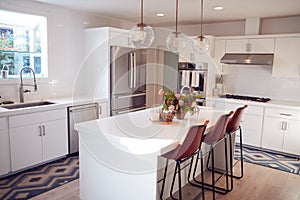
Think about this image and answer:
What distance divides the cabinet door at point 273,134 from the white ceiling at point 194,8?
6.24ft

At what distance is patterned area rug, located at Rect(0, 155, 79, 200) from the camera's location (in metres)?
2.91

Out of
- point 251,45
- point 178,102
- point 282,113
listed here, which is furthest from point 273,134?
point 178,102

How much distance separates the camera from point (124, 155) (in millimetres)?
2316

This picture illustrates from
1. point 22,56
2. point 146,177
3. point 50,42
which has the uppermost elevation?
point 50,42

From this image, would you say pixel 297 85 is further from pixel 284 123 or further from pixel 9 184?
pixel 9 184

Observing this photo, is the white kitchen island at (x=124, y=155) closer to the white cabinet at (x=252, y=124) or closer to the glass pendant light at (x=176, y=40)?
the glass pendant light at (x=176, y=40)

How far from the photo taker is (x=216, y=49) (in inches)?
209

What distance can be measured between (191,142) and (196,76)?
3322mm

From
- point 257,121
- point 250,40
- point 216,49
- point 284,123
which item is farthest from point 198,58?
point 284,123

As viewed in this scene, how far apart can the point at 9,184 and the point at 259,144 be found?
13.6ft

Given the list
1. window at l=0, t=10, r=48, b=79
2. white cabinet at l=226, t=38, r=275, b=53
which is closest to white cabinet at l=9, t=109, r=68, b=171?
window at l=0, t=10, r=48, b=79

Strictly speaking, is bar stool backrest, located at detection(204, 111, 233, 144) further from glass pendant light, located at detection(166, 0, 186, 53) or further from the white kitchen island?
glass pendant light, located at detection(166, 0, 186, 53)

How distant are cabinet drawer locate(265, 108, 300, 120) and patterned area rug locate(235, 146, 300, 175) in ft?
2.31

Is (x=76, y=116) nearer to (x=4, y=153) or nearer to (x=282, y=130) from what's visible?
(x=4, y=153)
